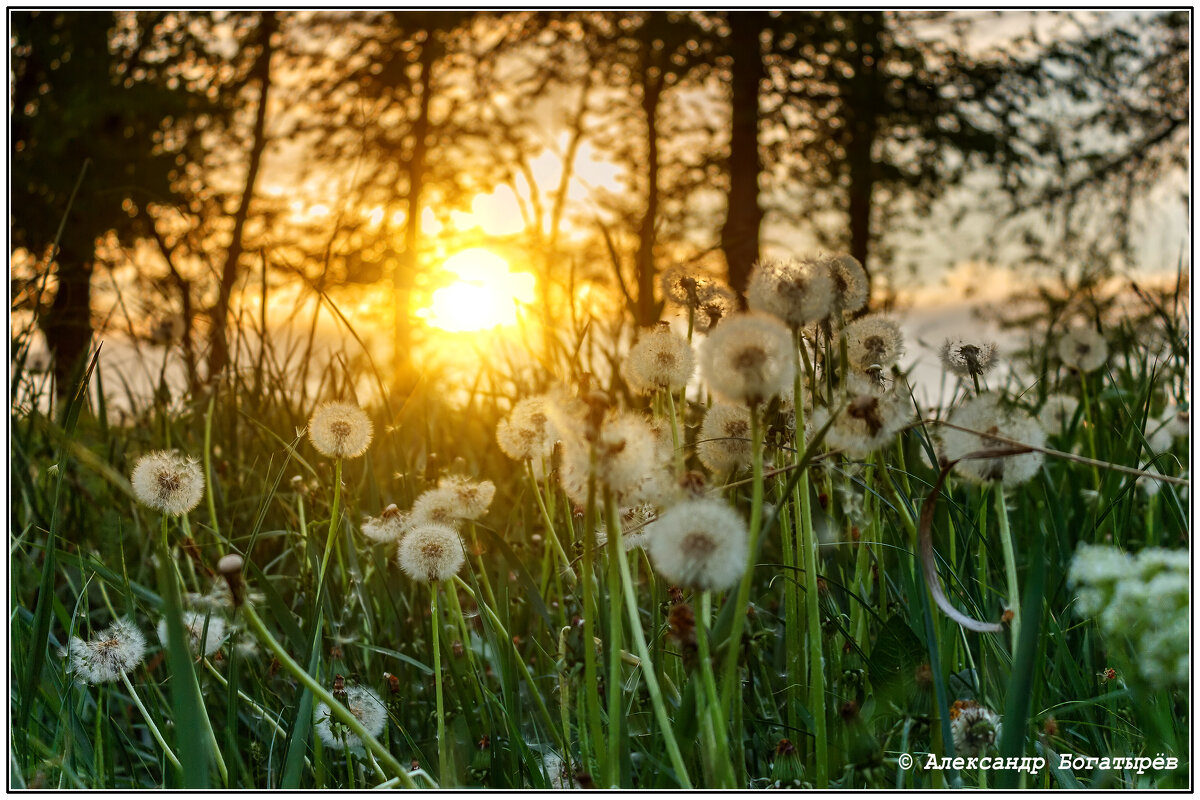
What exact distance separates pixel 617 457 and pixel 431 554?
0.37 meters

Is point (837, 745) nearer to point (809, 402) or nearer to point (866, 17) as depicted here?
point (809, 402)

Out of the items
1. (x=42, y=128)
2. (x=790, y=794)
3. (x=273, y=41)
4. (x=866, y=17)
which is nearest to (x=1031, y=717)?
(x=790, y=794)

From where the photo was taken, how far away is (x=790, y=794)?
0.89 metres

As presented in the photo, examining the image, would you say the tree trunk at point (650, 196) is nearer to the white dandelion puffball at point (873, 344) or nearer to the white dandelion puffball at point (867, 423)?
the white dandelion puffball at point (873, 344)

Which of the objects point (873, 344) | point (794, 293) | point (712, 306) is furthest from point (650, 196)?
point (794, 293)

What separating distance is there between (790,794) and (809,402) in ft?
1.58

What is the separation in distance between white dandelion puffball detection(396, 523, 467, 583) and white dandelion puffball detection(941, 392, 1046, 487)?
0.55m

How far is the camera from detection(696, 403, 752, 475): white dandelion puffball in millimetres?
938

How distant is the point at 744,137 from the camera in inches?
289

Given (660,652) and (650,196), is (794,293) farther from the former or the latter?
(650,196)

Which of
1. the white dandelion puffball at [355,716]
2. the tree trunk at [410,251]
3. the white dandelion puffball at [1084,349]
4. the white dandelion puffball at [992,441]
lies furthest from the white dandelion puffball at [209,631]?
the white dandelion puffball at [1084,349]

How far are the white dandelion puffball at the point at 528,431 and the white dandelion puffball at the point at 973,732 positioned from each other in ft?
1.84

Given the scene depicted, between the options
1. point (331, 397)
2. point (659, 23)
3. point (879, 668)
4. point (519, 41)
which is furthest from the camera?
point (659, 23)

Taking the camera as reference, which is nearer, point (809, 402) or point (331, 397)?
point (809, 402)
